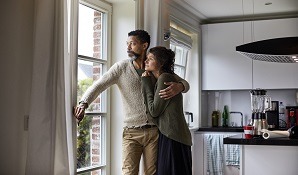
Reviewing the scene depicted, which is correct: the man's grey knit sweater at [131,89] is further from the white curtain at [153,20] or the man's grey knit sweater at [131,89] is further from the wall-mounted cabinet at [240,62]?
the wall-mounted cabinet at [240,62]

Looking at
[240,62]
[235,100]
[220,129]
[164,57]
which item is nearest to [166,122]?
[164,57]

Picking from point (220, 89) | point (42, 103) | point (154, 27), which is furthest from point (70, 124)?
point (220, 89)

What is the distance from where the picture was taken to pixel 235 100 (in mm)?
6480

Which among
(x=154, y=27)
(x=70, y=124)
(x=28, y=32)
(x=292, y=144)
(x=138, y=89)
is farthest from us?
(x=154, y=27)

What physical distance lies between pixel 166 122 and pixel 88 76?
969mm

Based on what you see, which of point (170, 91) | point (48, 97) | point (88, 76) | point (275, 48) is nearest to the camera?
point (48, 97)

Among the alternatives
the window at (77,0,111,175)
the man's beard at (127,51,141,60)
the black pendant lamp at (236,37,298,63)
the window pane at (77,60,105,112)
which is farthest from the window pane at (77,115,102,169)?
the black pendant lamp at (236,37,298,63)

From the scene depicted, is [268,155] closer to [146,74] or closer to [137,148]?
[137,148]

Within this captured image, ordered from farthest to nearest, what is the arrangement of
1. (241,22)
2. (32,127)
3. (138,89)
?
(241,22) → (138,89) → (32,127)

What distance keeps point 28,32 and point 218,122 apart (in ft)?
14.3

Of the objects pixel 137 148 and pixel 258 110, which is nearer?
pixel 137 148

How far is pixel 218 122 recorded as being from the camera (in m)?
6.45

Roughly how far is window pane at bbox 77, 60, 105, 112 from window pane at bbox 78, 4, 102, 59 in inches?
3.4

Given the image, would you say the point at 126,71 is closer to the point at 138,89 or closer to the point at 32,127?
the point at 138,89
